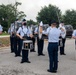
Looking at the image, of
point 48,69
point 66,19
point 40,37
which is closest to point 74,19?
point 66,19

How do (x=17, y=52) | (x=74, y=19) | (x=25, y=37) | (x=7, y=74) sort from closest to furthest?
(x=7, y=74)
(x=25, y=37)
(x=17, y=52)
(x=74, y=19)

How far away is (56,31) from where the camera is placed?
461 inches

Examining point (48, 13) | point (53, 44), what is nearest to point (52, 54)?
point (53, 44)

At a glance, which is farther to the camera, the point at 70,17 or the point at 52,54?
the point at 70,17

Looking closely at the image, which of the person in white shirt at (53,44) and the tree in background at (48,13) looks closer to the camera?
the person in white shirt at (53,44)

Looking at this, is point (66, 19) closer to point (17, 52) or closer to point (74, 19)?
point (74, 19)

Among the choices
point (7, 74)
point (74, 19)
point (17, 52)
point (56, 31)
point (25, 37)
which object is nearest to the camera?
point (7, 74)

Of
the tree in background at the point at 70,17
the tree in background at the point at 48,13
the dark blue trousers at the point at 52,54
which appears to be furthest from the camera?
the tree in background at the point at 70,17

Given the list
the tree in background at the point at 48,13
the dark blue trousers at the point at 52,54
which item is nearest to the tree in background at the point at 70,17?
the tree in background at the point at 48,13

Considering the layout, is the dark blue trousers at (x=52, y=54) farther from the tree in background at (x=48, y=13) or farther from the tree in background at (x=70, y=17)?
the tree in background at (x=48, y=13)

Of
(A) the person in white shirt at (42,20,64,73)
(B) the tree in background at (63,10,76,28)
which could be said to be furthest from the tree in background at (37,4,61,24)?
(A) the person in white shirt at (42,20,64,73)

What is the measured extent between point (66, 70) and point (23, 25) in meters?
3.45

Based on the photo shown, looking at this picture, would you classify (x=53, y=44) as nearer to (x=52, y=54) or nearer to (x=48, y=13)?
(x=52, y=54)

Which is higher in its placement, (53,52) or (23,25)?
(23,25)
